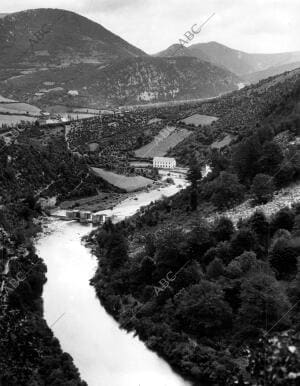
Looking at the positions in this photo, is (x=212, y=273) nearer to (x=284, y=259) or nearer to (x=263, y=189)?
(x=284, y=259)

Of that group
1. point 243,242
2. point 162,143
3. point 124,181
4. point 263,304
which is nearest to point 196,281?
point 243,242

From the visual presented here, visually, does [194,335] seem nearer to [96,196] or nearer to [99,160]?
[96,196]

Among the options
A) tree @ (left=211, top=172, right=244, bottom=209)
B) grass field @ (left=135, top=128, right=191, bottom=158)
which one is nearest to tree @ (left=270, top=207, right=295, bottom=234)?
tree @ (left=211, top=172, right=244, bottom=209)

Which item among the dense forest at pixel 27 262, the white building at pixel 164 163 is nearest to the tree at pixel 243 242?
the dense forest at pixel 27 262

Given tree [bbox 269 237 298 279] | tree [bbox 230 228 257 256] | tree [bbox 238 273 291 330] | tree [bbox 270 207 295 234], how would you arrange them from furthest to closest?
1. tree [bbox 270 207 295 234]
2. tree [bbox 230 228 257 256]
3. tree [bbox 269 237 298 279]
4. tree [bbox 238 273 291 330]

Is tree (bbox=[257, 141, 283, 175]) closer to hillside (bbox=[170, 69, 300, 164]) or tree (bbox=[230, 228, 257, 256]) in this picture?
tree (bbox=[230, 228, 257, 256])
